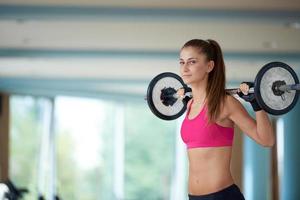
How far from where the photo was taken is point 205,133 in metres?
1.90

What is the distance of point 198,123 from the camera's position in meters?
1.92

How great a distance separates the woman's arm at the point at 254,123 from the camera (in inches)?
72.8

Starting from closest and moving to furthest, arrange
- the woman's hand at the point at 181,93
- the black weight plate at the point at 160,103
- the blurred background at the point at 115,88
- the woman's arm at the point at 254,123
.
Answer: the woman's arm at the point at 254,123 → the woman's hand at the point at 181,93 → the black weight plate at the point at 160,103 → the blurred background at the point at 115,88

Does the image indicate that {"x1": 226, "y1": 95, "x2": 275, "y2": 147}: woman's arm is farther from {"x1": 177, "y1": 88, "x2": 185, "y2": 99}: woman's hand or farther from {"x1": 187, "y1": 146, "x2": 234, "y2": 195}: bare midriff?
{"x1": 177, "y1": 88, "x2": 185, "y2": 99}: woman's hand

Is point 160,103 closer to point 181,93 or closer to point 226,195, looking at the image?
point 181,93

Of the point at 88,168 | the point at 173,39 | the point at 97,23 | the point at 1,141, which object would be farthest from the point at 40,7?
the point at 88,168

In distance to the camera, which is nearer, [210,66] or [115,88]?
[210,66]

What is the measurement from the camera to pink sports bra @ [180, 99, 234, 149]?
189 centimetres

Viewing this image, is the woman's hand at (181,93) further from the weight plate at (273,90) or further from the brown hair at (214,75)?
the weight plate at (273,90)

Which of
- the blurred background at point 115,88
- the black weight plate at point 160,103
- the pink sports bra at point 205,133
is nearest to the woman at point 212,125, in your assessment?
Answer: the pink sports bra at point 205,133

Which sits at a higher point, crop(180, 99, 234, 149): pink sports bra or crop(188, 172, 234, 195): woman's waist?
crop(180, 99, 234, 149): pink sports bra

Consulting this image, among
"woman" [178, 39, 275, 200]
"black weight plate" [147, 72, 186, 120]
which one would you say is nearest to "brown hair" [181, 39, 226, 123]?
"woman" [178, 39, 275, 200]

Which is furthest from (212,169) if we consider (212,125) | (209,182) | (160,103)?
(160,103)

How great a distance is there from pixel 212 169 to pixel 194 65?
0.37 meters
